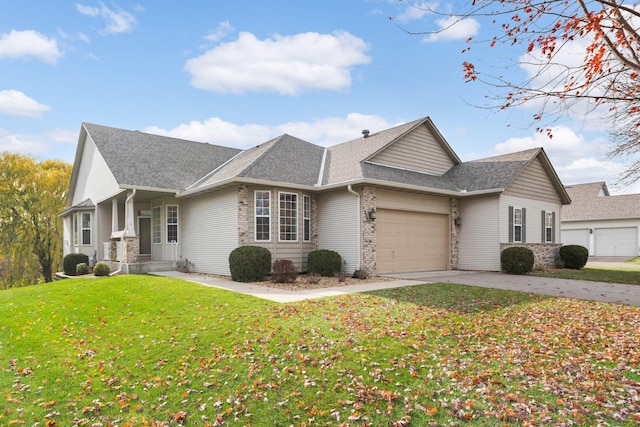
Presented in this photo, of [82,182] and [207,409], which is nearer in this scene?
[207,409]

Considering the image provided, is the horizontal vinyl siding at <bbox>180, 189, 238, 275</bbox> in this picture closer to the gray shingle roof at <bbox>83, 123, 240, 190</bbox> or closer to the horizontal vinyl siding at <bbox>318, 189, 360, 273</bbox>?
the gray shingle roof at <bbox>83, 123, 240, 190</bbox>

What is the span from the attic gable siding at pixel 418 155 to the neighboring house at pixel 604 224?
55.8 ft

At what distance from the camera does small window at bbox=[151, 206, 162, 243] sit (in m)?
17.7

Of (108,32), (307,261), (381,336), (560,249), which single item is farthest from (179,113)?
(560,249)

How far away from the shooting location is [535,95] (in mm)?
5484

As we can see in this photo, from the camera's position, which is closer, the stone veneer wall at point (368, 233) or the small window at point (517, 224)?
the stone veneer wall at point (368, 233)

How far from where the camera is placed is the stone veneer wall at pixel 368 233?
546 inches

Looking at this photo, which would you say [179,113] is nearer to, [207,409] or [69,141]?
[69,141]

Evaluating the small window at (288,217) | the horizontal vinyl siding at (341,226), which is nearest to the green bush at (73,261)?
the small window at (288,217)

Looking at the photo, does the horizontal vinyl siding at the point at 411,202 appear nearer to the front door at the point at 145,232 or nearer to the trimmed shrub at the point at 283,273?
the trimmed shrub at the point at 283,273

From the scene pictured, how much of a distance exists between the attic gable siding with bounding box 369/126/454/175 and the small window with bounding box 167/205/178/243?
8.80 m

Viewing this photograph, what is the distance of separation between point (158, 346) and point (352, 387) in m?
3.39

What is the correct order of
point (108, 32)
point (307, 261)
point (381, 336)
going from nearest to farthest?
1. point (381, 336)
2. point (108, 32)
3. point (307, 261)

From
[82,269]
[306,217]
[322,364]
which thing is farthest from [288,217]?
[82,269]
